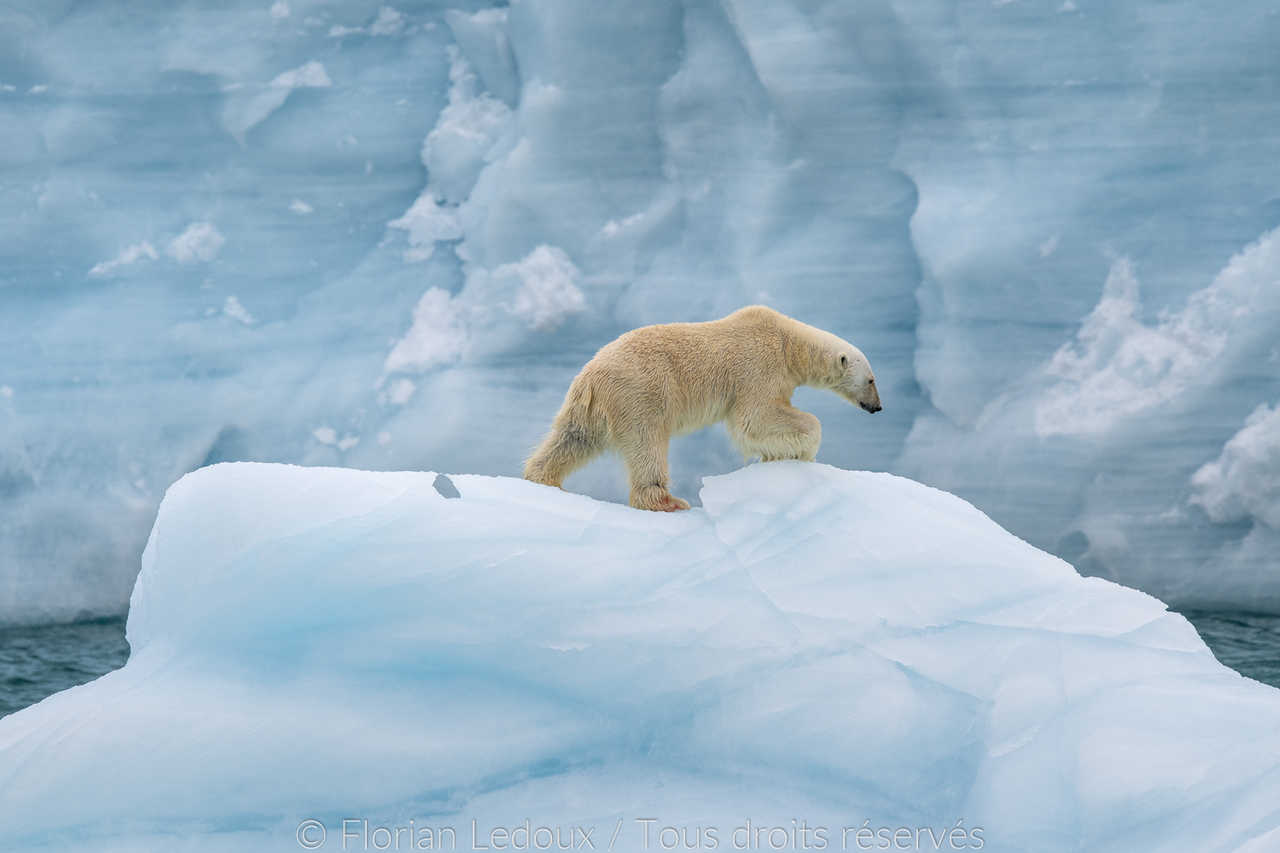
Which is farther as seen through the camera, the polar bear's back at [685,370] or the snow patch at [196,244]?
the snow patch at [196,244]

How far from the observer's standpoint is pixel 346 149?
7703mm

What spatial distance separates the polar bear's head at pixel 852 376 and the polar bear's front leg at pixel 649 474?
680 millimetres

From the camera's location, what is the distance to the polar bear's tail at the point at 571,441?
3.84 metres

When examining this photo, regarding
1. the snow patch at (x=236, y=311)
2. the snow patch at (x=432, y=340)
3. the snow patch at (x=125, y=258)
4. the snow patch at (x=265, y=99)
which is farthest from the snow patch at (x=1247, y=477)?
the snow patch at (x=125, y=258)

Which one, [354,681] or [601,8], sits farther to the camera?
[601,8]

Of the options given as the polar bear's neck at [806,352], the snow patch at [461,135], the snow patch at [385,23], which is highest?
the snow patch at [385,23]

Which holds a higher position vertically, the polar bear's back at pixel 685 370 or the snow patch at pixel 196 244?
the polar bear's back at pixel 685 370

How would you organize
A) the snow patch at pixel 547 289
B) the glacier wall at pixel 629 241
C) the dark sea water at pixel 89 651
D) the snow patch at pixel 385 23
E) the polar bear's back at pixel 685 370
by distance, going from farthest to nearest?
1. the snow patch at pixel 385 23
2. the snow patch at pixel 547 289
3. the glacier wall at pixel 629 241
4. the dark sea water at pixel 89 651
5. the polar bear's back at pixel 685 370

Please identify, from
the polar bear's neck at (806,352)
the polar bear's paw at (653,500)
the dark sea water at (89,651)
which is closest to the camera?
the polar bear's paw at (653,500)

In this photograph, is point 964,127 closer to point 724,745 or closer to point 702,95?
point 702,95

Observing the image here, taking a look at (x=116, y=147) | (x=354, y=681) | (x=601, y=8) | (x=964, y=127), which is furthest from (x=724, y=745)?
(x=116, y=147)

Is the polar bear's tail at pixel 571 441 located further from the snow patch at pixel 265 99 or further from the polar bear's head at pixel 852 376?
the snow patch at pixel 265 99

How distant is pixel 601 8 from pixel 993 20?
2.37 meters

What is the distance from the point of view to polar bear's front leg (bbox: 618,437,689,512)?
3.81 meters
